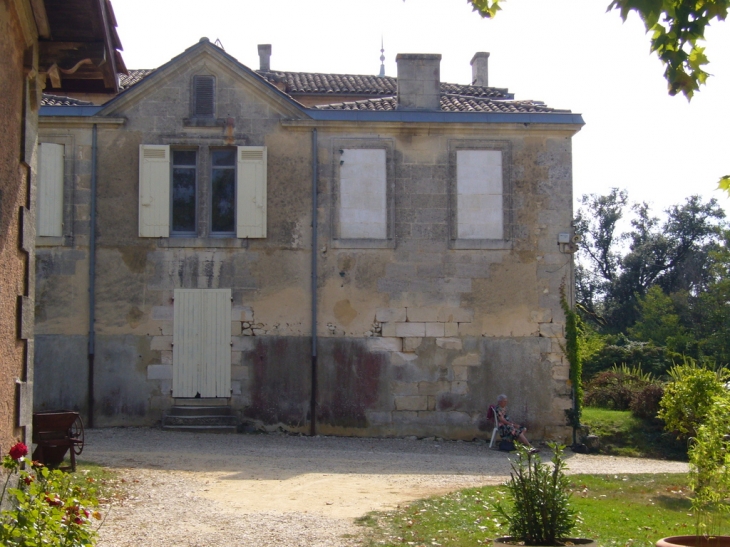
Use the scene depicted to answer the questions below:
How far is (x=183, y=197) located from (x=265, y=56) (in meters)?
10.5

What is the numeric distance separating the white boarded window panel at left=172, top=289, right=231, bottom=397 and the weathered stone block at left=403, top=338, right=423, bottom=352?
3004 mm

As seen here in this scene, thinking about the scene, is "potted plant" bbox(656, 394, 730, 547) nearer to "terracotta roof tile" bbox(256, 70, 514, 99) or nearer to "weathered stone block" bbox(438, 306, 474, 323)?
"weathered stone block" bbox(438, 306, 474, 323)

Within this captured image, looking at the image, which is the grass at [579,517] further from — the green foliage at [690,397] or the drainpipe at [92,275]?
the drainpipe at [92,275]

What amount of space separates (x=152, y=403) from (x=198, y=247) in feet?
9.00

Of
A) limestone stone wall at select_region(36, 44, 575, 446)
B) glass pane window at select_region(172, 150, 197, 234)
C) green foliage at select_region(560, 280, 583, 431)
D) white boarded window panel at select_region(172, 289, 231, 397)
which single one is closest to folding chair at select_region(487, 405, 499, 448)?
limestone stone wall at select_region(36, 44, 575, 446)

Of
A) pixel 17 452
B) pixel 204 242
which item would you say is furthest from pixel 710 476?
pixel 204 242

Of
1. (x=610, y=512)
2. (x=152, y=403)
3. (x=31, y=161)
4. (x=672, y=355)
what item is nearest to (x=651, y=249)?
(x=672, y=355)

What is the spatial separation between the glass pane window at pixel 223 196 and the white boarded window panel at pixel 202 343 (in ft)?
3.77

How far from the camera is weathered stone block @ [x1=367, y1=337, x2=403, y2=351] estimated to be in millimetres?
15406

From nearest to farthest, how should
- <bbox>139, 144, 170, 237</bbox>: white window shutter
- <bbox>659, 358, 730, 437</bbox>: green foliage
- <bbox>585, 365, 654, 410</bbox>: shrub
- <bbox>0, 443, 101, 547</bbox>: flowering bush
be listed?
<bbox>0, 443, 101, 547</bbox>: flowering bush < <bbox>659, 358, 730, 437</bbox>: green foliage < <bbox>139, 144, 170, 237</bbox>: white window shutter < <bbox>585, 365, 654, 410</bbox>: shrub

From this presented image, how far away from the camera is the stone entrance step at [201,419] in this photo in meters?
14.8

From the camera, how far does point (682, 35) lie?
5.01 m

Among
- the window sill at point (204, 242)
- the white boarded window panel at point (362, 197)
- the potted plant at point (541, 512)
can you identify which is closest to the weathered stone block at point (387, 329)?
the white boarded window panel at point (362, 197)

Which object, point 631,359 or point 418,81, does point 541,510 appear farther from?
point 631,359
